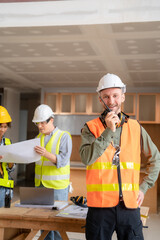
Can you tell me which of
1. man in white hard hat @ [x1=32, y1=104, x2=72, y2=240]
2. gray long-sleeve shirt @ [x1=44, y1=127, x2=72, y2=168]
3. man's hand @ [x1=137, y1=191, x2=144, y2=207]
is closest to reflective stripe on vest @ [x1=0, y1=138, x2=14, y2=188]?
man in white hard hat @ [x1=32, y1=104, x2=72, y2=240]

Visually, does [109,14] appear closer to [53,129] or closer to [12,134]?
[53,129]

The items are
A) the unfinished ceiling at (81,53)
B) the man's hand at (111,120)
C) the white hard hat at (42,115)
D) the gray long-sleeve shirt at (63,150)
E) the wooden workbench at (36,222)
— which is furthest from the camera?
the unfinished ceiling at (81,53)

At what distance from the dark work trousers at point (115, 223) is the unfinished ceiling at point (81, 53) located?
2.51 m

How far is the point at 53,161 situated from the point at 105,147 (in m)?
1.59

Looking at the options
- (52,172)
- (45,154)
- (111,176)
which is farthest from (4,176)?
(111,176)

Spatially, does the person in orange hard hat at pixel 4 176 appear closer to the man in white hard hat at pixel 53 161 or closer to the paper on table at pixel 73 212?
the man in white hard hat at pixel 53 161

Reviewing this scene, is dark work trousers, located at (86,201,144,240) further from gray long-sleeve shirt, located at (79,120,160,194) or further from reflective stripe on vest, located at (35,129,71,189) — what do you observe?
reflective stripe on vest, located at (35,129,71,189)

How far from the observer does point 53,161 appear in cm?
337

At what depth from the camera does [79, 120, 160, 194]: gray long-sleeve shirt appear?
6.08 feet

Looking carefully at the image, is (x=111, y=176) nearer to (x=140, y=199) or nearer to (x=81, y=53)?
(x=140, y=199)

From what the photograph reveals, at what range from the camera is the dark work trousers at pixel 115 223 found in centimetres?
191

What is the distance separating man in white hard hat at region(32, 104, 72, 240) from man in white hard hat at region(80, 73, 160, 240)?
1.43 m

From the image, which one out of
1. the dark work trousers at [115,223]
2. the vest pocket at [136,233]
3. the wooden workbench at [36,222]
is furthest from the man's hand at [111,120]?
the wooden workbench at [36,222]

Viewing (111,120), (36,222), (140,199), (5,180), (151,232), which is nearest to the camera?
(111,120)
